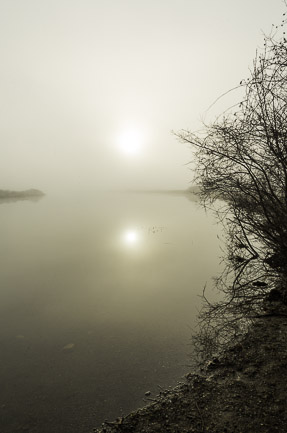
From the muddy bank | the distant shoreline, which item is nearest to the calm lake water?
the muddy bank

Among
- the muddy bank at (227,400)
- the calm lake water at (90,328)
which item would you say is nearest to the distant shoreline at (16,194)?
the calm lake water at (90,328)

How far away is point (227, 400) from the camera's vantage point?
4.95 m

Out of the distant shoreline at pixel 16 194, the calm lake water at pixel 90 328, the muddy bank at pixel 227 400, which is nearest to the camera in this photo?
the muddy bank at pixel 227 400

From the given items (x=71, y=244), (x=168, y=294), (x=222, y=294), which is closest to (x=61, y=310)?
(x=168, y=294)

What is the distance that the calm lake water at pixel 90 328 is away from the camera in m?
5.49

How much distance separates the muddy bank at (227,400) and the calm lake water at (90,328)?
21.2 inches

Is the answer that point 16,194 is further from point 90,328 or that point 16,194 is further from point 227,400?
point 227,400

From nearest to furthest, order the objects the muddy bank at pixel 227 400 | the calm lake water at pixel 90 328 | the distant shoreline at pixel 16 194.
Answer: the muddy bank at pixel 227 400 → the calm lake water at pixel 90 328 → the distant shoreline at pixel 16 194

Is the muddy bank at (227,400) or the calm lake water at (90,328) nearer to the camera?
the muddy bank at (227,400)

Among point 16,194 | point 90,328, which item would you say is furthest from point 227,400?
point 16,194

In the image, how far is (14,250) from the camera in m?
19.2

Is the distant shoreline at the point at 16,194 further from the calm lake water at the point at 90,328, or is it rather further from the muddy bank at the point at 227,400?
the muddy bank at the point at 227,400

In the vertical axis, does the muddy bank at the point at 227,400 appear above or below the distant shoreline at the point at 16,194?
below

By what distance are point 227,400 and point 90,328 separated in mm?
5186
